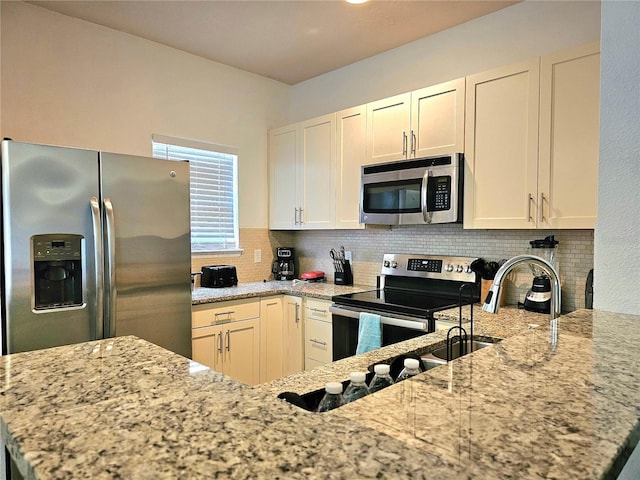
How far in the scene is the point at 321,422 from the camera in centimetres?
57

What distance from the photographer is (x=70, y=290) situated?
2.19 m

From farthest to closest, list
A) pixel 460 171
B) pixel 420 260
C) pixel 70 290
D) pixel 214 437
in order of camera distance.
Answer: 1. pixel 420 260
2. pixel 460 171
3. pixel 70 290
4. pixel 214 437

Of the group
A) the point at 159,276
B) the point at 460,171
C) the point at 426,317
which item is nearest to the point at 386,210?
the point at 460,171

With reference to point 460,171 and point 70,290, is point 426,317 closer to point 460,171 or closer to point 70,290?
point 460,171

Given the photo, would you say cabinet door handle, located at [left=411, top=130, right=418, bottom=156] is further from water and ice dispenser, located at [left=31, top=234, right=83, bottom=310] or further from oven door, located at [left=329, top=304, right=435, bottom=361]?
water and ice dispenser, located at [left=31, top=234, right=83, bottom=310]

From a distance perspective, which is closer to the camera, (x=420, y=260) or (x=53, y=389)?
(x=53, y=389)

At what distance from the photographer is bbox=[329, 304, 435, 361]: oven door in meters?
2.46

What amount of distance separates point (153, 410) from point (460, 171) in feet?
7.86

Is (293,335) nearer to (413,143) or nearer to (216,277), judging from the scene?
(216,277)

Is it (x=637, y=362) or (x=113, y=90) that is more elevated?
(x=113, y=90)

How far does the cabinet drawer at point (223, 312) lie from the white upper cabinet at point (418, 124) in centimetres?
139

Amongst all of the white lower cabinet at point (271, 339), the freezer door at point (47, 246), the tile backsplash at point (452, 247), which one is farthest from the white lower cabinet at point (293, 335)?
the freezer door at point (47, 246)

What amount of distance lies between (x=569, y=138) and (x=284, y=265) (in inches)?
97.7

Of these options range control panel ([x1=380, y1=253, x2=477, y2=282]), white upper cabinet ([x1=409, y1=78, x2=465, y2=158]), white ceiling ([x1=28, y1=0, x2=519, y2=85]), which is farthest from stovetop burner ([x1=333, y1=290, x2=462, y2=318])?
white ceiling ([x1=28, y1=0, x2=519, y2=85])
